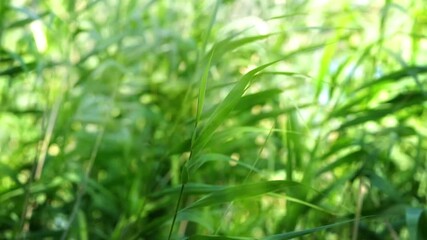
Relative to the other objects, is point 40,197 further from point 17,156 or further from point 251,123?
point 251,123

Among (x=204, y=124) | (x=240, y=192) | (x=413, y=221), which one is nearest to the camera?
(x=240, y=192)

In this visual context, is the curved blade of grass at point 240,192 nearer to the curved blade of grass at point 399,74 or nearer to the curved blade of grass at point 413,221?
the curved blade of grass at point 413,221

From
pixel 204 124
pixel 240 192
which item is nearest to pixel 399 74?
pixel 204 124

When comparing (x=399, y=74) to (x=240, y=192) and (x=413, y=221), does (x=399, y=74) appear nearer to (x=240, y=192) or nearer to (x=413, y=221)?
(x=413, y=221)

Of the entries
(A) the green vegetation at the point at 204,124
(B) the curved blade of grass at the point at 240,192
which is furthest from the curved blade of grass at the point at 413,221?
(B) the curved blade of grass at the point at 240,192

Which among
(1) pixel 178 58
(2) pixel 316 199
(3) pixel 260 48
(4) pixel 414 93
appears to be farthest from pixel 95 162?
(4) pixel 414 93

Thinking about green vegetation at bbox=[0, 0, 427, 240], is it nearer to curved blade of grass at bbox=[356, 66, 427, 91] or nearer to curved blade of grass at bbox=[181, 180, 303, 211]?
curved blade of grass at bbox=[356, 66, 427, 91]

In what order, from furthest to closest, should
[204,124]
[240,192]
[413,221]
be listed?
[204,124] → [413,221] → [240,192]

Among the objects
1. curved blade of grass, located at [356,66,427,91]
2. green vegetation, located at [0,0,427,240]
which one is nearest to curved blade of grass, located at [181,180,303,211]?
green vegetation, located at [0,0,427,240]
